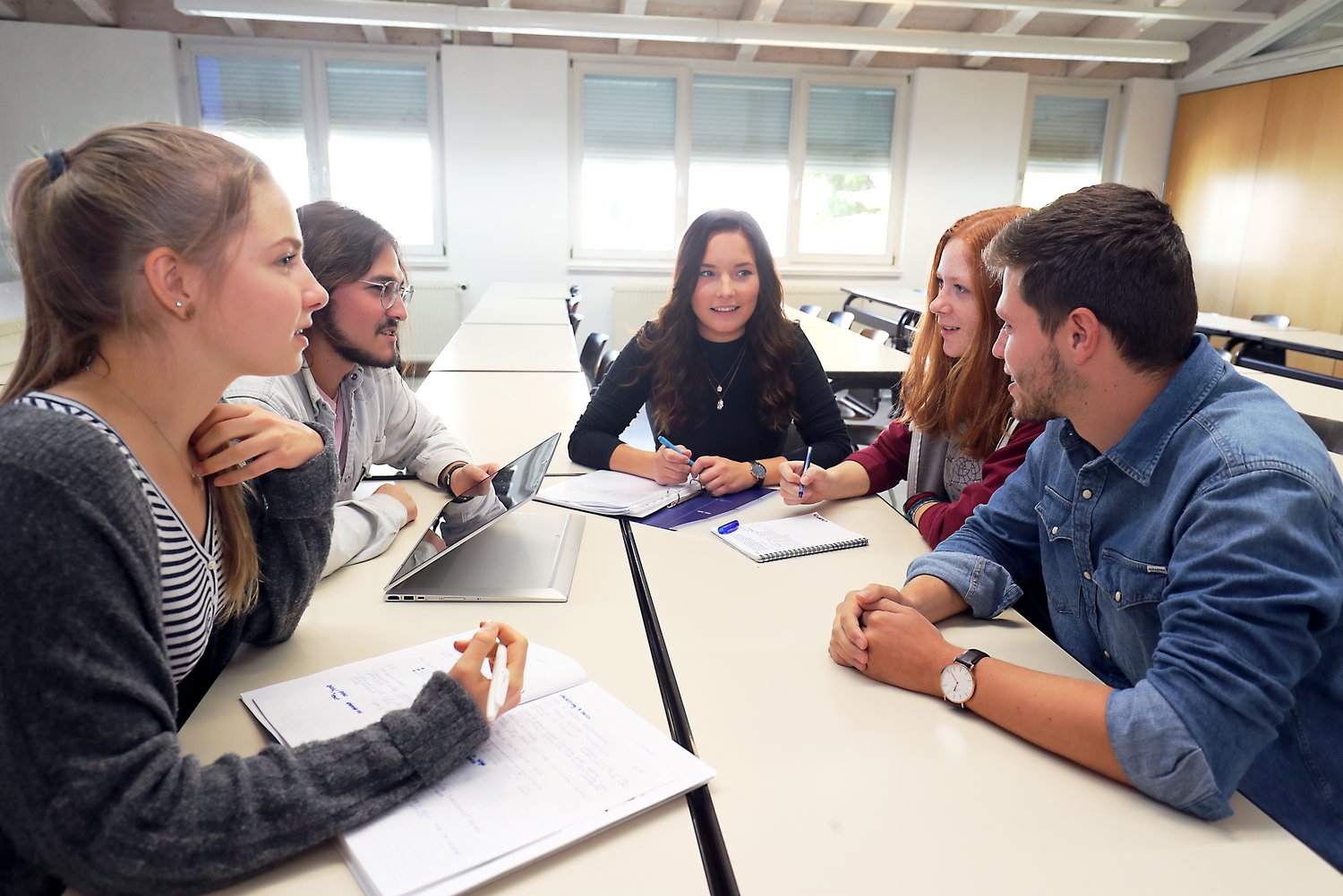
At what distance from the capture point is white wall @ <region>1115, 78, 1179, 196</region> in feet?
26.5

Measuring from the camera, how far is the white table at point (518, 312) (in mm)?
4812

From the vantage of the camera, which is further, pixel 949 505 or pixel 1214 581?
pixel 949 505

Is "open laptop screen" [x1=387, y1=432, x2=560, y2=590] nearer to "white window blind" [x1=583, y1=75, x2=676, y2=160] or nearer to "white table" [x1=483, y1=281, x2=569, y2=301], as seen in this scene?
"white table" [x1=483, y1=281, x2=569, y2=301]

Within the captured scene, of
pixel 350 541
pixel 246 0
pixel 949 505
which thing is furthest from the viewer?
pixel 246 0

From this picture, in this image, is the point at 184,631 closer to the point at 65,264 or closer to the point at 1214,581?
the point at 65,264

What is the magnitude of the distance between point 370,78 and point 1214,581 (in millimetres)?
7919

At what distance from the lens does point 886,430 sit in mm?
1992

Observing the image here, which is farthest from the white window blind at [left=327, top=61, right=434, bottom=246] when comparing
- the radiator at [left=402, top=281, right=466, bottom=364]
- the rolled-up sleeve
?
the rolled-up sleeve

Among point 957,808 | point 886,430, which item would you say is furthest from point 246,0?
point 957,808

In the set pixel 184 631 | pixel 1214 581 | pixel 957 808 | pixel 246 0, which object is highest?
pixel 246 0

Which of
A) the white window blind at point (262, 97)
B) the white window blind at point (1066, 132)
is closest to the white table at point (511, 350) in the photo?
the white window blind at point (262, 97)

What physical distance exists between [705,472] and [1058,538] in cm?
78

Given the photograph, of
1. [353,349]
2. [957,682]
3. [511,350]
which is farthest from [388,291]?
[511,350]

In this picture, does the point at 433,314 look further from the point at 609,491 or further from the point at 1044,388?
the point at 1044,388
